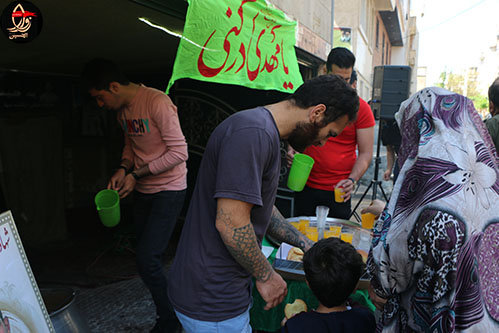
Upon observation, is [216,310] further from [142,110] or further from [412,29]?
[412,29]

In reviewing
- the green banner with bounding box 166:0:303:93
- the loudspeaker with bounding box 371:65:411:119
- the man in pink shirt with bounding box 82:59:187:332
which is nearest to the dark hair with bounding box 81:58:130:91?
the man in pink shirt with bounding box 82:59:187:332

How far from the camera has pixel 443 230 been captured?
44.9 inches

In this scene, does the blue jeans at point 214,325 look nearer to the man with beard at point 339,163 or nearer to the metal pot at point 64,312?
the metal pot at point 64,312

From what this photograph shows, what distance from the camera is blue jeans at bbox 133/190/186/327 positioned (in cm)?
255

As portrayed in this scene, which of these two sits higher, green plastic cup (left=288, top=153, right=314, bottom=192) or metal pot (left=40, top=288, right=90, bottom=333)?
green plastic cup (left=288, top=153, right=314, bottom=192)

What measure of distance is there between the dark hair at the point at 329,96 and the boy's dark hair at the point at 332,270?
574 mm

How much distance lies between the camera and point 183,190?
284cm

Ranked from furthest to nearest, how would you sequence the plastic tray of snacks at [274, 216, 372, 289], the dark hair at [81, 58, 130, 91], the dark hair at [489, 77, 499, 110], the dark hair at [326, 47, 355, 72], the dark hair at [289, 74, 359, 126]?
1. the dark hair at [326, 47, 355, 72]
2. the dark hair at [489, 77, 499, 110]
3. the dark hair at [81, 58, 130, 91]
4. the plastic tray of snacks at [274, 216, 372, 289]
5. the dark hair at [289, 74, 359, 126]

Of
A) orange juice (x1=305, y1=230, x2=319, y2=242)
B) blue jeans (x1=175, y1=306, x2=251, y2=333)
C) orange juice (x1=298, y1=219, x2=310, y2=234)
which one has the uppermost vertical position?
orange juice (x1=298, y1=219, x2=310, y2=234)

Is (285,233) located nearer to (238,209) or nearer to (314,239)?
(314,239)

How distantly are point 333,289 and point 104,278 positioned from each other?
10.8 ft

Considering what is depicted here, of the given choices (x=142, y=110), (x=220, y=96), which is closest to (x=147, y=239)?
(x=142, y=110)

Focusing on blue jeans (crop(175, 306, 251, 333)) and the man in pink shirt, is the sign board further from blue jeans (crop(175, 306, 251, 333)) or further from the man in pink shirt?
the man in pink shirt

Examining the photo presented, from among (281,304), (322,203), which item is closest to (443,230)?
(281,304)
